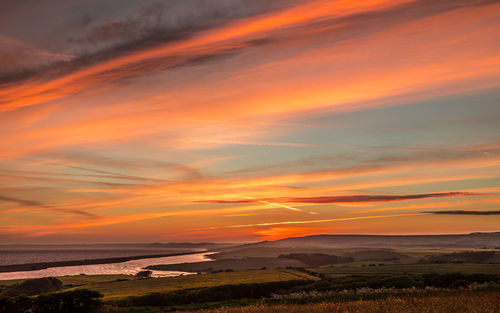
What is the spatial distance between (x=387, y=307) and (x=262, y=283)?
59597 millimetres

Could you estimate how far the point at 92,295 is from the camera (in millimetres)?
47812

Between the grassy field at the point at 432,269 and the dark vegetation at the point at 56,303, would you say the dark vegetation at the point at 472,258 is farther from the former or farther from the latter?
the dark vegetation at the point at 56,303

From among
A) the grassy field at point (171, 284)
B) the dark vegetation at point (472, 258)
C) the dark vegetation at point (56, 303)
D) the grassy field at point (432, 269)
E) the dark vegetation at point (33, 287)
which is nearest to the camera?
the dark vegetation at point (56, 303)

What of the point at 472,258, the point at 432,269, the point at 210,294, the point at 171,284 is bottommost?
the point at 472,258

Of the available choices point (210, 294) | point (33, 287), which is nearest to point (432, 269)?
point (210, 294)

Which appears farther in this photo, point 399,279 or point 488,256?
point 488,256

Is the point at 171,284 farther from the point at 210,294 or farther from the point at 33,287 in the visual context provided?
the point at 33,287

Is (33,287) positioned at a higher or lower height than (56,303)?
lower

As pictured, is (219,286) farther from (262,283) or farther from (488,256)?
(488,256)

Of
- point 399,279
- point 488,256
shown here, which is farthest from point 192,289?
point 488,256

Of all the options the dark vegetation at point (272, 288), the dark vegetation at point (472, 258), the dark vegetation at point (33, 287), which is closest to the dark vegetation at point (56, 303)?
the dark vegetation at point (272, 288)

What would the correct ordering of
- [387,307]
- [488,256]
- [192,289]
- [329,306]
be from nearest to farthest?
1. [387,307]
2. [329,306]
3. [192,289]
4. [488,256]

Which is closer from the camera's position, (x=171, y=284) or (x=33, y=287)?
(x=171, y=284)

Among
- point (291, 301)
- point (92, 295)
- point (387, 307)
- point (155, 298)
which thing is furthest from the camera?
point (155, 298)
